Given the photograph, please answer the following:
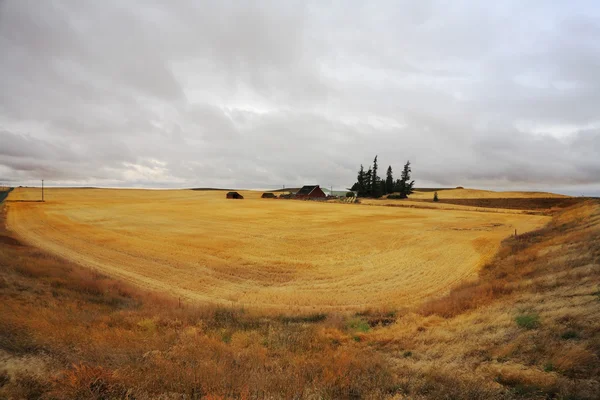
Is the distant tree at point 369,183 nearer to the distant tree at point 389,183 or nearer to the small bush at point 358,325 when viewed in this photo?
the distant tree at point 389,183

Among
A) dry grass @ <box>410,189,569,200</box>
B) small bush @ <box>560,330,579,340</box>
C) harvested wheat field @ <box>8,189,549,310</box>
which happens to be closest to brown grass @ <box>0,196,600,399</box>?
small bush @ <box>560,330,579,340</box>

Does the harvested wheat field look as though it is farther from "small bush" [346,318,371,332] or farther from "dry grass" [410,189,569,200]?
"dry grass" [410,189,569,200]

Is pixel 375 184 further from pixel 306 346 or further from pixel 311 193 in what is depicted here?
pixel 306 346

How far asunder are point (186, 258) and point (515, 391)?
2083 centimetres

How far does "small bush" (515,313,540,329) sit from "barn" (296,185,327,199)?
8633 centimetres

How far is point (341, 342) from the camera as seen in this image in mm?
8398

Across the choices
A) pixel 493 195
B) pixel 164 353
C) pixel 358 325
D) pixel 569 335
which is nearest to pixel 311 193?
pixel 493 195

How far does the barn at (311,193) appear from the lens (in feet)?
312

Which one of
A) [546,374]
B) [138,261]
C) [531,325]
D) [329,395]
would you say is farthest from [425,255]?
[138,261]

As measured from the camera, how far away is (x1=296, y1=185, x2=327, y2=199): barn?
95125 millimetres

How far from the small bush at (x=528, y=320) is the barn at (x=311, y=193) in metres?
86.3

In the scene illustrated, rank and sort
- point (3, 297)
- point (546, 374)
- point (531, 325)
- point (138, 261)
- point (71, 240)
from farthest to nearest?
point (71, 240)
point (138, 261)
point (3, 297)
point (531, 325)
point (546, 374)

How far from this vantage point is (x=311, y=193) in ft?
313

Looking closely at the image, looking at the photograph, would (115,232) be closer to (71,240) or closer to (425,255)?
(71,240)
